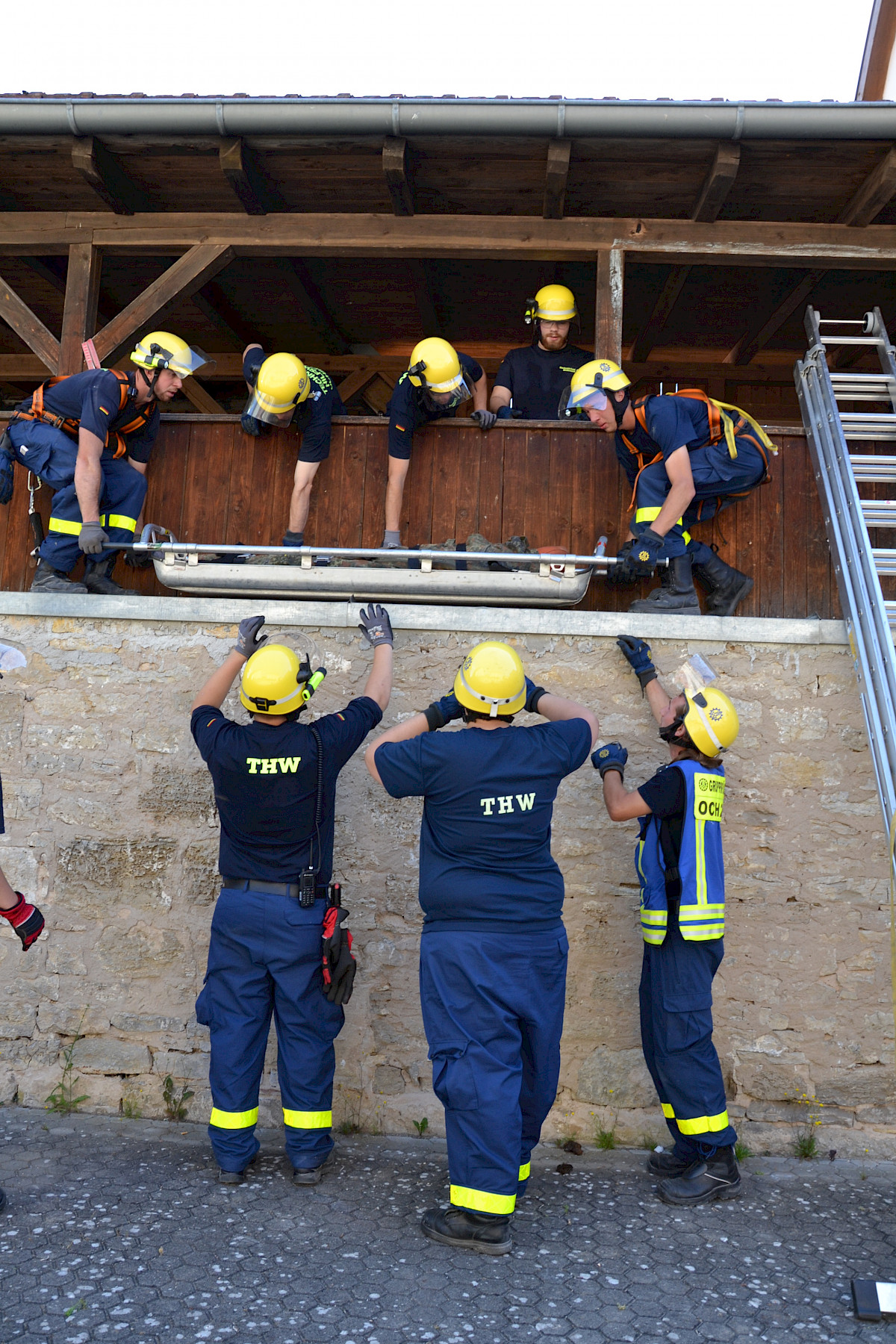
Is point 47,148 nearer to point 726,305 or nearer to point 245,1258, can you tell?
point 726,305

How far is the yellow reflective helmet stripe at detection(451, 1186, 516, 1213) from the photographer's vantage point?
125 inches

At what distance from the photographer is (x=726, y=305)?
24.7 feet

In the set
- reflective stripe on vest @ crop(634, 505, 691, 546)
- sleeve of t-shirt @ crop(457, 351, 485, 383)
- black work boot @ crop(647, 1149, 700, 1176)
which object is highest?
sleeve of t-shirt @ crop(457, 351, 485, 383)

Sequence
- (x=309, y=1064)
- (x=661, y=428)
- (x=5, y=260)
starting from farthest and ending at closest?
(x=5, y=260)
(x=661, y=428)
(x=309, y=1064)

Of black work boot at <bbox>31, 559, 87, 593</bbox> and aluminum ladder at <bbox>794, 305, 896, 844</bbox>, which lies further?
black work boot at <bbox>31, 559, 87, 593</bbox>

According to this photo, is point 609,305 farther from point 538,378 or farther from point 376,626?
point 376,626


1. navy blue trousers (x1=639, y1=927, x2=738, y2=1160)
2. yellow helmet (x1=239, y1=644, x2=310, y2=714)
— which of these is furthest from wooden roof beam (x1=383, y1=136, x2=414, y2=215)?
navy blue trousers (x1=639, y1=927, x2=738, y2=1160)

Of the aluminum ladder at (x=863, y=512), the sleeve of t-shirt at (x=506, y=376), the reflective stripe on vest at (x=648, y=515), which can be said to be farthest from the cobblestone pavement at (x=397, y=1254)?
the sleeve of t-shirt at (x=506, y=376)

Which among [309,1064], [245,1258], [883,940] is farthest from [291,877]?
[883,940]

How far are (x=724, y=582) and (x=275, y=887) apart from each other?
2710mm

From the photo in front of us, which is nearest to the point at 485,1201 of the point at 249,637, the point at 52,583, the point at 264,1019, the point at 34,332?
the point at 264,1019

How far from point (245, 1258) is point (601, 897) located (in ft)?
6.49

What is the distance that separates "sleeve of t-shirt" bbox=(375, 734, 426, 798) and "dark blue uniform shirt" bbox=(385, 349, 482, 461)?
2.17 metres

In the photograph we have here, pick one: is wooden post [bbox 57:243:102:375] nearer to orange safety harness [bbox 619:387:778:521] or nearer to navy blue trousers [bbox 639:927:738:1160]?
orange safety harness [bbox 619:387:778:521]
